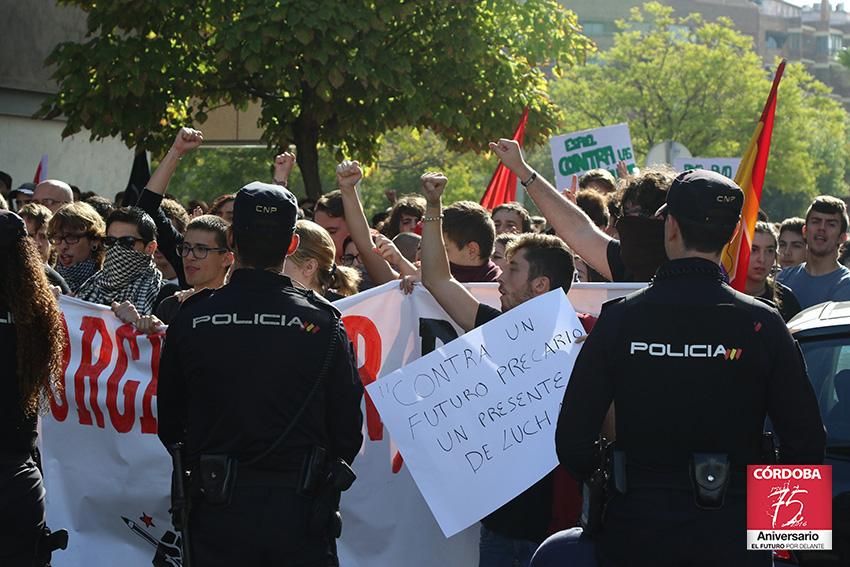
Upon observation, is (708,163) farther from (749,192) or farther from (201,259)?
(201,259)

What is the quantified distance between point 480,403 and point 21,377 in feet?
5.99

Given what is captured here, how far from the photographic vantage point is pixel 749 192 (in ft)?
20.5

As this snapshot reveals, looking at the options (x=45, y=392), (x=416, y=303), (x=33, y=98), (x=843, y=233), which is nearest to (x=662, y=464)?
(x=45, y=392)

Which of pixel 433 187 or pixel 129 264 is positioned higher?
pixel 433 187

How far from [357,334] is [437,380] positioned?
2.65 ft

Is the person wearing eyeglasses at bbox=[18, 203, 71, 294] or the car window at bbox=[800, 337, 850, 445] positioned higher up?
the car window at bbox=[800, 337, 850, 445]

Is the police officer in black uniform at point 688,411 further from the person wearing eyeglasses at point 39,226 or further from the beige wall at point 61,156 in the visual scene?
the beige wall at point 61,156

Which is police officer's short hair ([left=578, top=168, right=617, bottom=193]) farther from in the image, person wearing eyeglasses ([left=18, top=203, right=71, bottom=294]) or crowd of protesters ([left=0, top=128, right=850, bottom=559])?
person wearing eyeglasses ([left=18, top=203, right=71, bottom=294])

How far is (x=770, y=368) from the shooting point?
12.3 ft

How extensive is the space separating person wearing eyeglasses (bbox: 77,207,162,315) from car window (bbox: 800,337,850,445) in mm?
3196

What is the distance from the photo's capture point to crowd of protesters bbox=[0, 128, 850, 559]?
Result: 5328mm

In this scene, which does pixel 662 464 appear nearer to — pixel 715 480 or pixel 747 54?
pixel 715 480

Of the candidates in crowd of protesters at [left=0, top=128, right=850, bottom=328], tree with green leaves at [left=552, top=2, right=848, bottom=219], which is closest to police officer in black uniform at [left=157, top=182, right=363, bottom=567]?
crowd of protesters at [left=0, top=128, right=850, bottom=328]

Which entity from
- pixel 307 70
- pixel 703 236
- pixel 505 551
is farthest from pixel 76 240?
pixel 307 70
